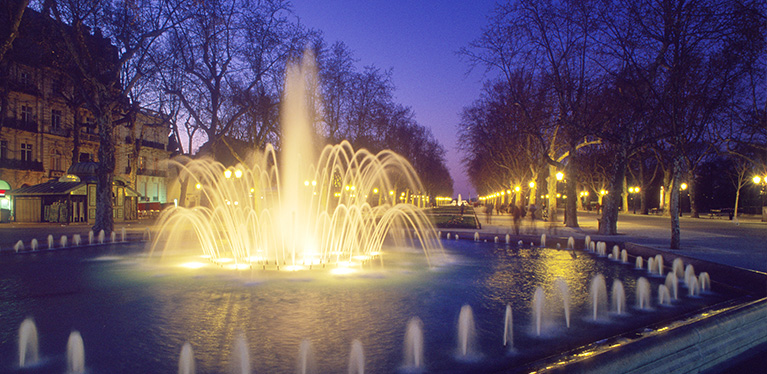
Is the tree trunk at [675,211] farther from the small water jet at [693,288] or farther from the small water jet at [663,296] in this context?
the small water jet at [663,296]

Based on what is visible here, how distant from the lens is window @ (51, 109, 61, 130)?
42.3 m

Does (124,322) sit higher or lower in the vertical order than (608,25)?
lower

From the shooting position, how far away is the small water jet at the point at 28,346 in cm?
496

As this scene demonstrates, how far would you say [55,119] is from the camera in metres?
42.9

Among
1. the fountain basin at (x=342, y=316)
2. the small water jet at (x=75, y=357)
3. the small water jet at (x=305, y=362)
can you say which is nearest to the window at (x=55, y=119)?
the fountain basin at (x=342, y=316)

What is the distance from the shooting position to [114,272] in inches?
442

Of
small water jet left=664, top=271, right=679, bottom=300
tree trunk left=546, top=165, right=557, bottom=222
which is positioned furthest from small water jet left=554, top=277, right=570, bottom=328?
tree trunk left=546, top=165, right=557, bottom=222

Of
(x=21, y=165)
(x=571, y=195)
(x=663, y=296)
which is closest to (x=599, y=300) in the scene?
(x=663, y=296)

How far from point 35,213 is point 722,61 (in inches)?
1596

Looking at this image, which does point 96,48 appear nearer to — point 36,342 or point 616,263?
point 36,342

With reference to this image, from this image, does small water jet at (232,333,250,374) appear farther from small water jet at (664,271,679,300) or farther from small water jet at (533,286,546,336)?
small water jet at (664,271,679,300)

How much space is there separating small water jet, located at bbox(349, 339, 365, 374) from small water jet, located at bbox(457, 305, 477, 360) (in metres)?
1.12

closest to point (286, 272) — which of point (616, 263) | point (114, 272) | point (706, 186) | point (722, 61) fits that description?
point (114, 272)

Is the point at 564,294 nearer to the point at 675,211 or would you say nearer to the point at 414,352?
the point at 414,352
